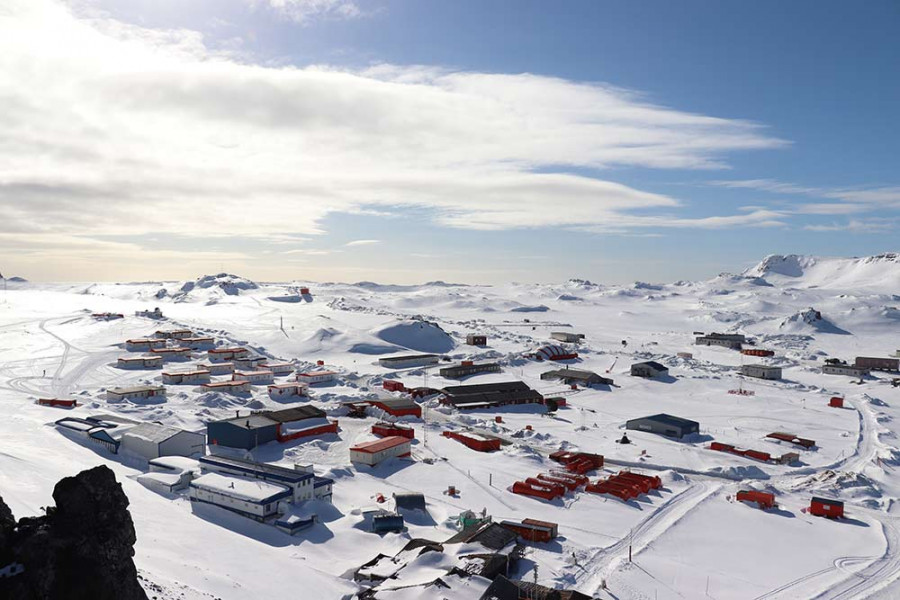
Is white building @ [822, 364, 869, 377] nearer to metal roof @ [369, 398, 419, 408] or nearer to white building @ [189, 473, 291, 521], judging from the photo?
metal roof @ [369, 398, 419, 408]

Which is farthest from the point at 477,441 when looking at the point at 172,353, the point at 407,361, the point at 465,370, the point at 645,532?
the point at 172,353

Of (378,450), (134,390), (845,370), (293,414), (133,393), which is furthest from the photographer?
(845,370)

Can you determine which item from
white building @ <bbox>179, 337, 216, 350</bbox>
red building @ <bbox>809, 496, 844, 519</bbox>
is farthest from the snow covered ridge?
red building @ <bbox>809, 496, 844, 519</bbox>

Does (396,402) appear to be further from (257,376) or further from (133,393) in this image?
(133,393)

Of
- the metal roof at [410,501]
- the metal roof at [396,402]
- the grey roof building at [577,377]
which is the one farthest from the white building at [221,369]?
the metal roof at [410,501]

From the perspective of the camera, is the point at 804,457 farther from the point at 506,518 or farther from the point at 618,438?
the point at 506,518

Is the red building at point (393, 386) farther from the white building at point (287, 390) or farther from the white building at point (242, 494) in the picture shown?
the white building at point (242, 494)

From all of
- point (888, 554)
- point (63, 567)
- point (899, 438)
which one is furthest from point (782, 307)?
point (63, 567)
